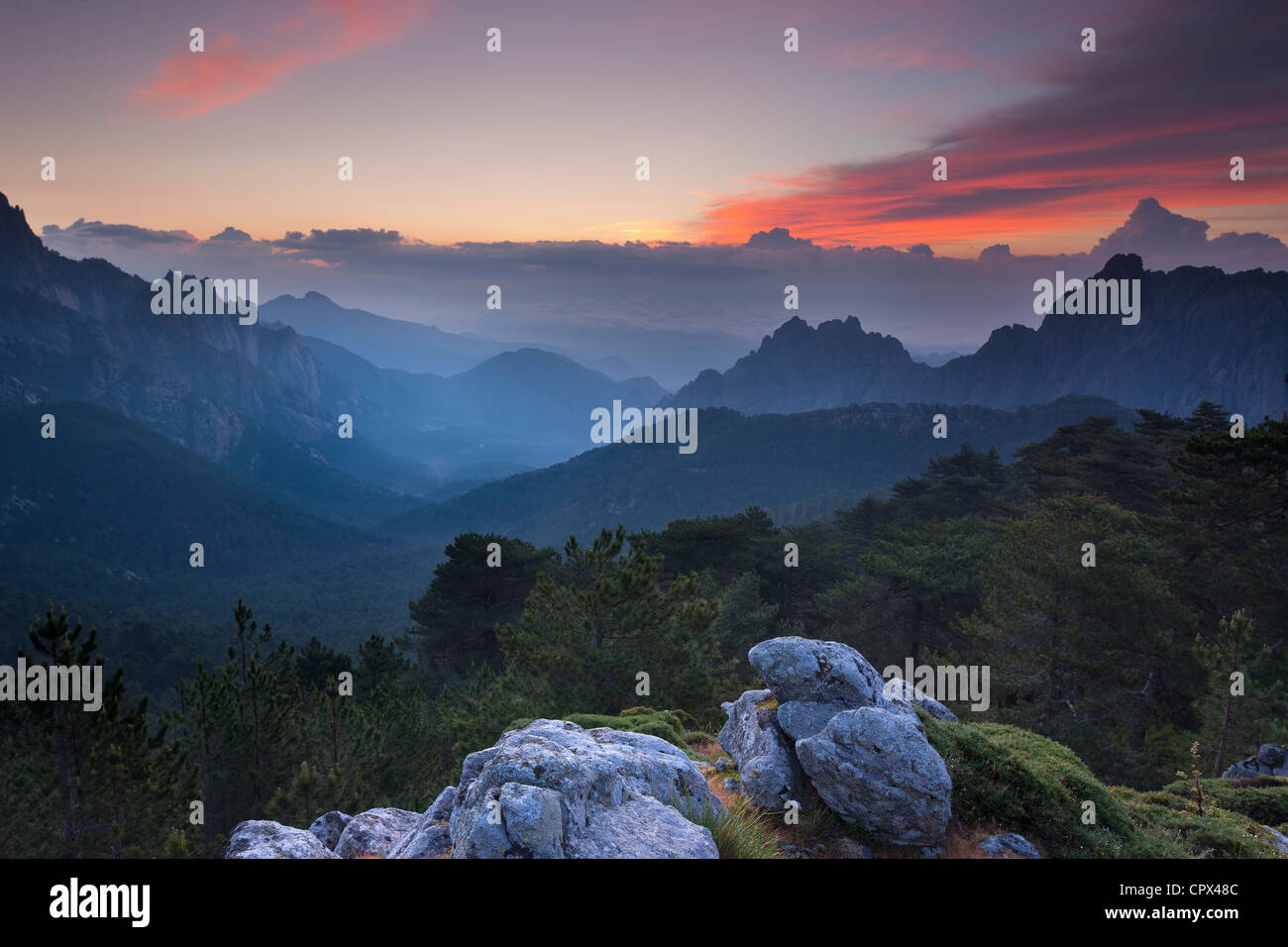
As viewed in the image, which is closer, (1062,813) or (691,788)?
(691,788)

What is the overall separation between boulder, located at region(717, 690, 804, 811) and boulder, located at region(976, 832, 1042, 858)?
2712 millimetres

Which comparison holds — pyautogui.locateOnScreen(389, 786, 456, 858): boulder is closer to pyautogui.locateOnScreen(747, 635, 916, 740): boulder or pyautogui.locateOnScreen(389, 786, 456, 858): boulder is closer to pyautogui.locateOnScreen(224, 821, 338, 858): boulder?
pyautogui.locateOnScreen(224, 821, 338, 858): boulder

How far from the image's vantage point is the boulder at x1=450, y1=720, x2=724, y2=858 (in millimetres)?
5387

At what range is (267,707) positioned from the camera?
21031 mm

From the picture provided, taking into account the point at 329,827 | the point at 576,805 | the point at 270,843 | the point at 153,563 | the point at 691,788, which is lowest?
the point at 153,563

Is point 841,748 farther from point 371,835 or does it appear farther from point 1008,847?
point 371,835

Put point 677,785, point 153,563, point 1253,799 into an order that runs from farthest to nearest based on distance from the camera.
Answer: point 153,563 < point 1253,799 < point 677,785

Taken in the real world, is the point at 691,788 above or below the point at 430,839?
above

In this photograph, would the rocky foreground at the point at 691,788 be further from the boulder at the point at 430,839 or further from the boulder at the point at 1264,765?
the boulder at the point at 1264,765

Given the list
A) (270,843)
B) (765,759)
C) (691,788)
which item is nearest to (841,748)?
(765,759)

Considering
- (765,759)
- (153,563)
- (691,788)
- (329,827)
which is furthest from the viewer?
(153,563)

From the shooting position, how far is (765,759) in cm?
938

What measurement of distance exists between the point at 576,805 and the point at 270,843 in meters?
6.18
